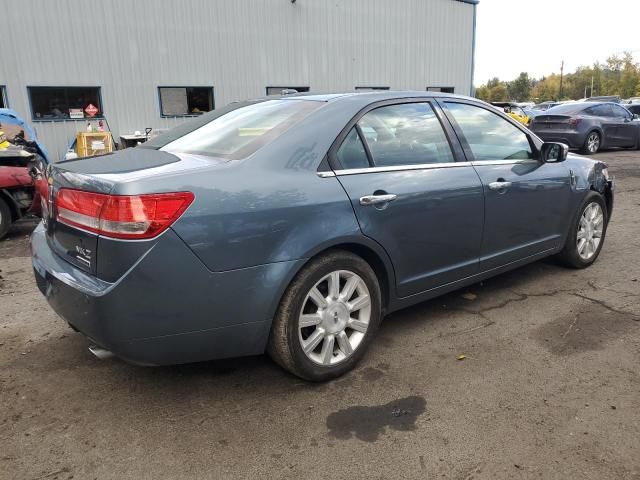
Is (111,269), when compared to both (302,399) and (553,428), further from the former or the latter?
(553,428)

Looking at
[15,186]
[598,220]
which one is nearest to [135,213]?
[598,220]

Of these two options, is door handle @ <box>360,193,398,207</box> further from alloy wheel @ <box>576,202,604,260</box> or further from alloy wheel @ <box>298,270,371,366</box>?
alloy wheel @ <box>576,202,604,260</box>

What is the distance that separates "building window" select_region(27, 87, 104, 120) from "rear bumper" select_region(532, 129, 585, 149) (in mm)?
11999

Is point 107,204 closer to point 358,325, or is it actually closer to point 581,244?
point 358,325

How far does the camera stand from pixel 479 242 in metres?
3.72

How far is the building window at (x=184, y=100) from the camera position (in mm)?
15211

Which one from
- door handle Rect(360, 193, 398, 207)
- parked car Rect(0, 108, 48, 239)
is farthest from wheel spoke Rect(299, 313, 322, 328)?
parked car Rect(0, 108, 48, 239)

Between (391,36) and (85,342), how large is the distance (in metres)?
18.2

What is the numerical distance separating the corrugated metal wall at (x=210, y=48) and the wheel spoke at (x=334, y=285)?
10211mm

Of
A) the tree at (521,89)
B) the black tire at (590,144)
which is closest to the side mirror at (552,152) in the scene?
the black tire at (590,144)

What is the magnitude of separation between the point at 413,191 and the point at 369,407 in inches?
50.6

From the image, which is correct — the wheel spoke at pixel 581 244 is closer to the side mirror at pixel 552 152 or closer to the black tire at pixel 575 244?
the black tire at pixel 575 244

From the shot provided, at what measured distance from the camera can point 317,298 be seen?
2.85m

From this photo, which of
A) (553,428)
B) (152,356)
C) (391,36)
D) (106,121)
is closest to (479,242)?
(553,428)
